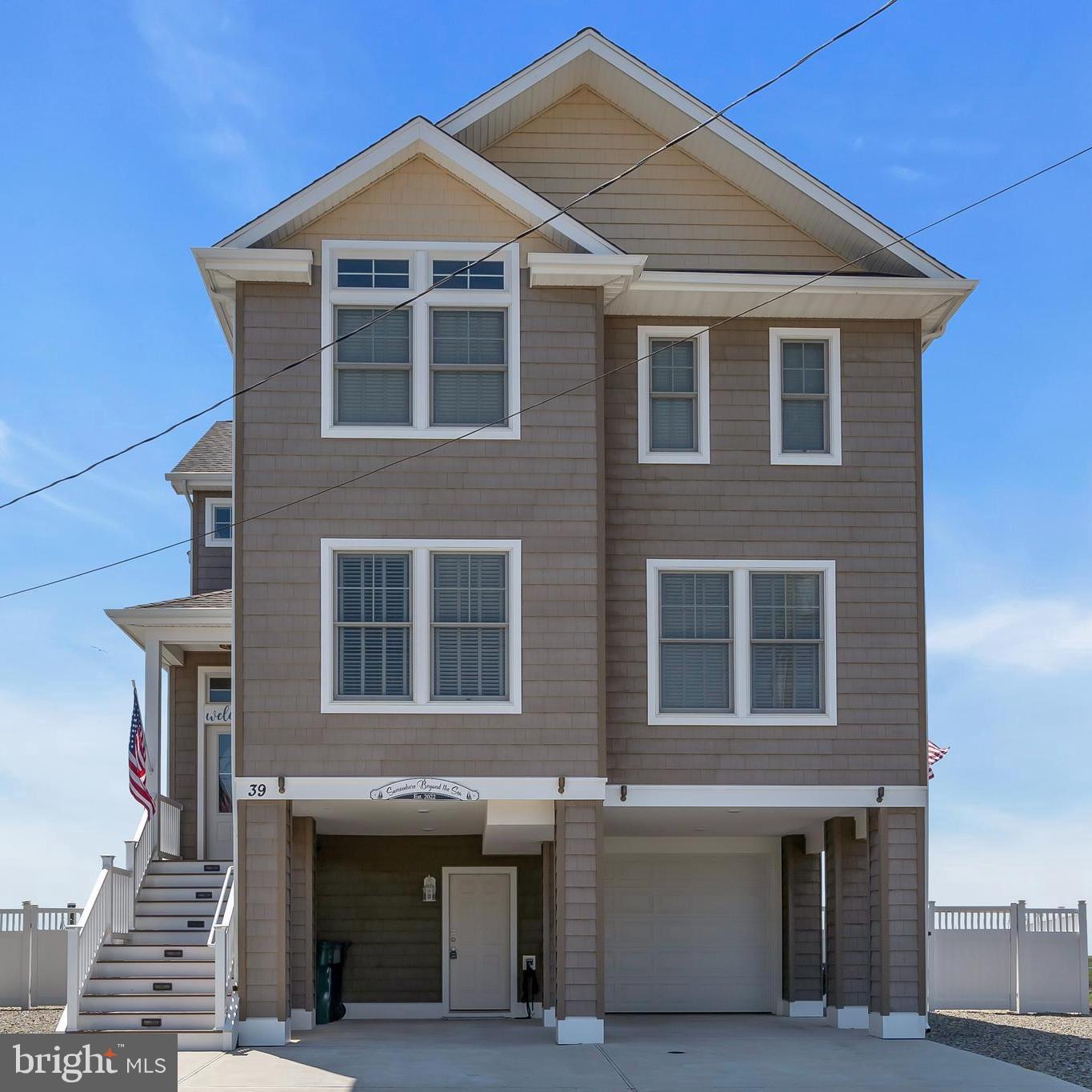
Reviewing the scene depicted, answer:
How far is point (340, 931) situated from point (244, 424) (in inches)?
298

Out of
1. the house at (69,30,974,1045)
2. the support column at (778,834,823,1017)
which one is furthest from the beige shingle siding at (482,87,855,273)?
the support column at (778,834,823,1017)

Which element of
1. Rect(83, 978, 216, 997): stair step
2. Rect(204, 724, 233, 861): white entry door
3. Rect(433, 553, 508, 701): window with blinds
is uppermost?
Rect(433, 553, 508, 701): window with blinds

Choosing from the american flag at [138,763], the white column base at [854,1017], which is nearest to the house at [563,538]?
the white column base at [854,1017]

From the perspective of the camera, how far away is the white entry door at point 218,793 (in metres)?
21.7

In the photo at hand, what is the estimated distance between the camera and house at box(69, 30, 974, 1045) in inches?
663

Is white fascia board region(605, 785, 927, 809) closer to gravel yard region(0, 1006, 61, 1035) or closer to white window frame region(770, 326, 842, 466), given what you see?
white window frame region(770, 326, 842, 466)

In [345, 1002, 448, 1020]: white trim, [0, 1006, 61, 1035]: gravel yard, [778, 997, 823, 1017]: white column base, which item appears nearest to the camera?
[0, 1006, 61, 1035]: gravel yard

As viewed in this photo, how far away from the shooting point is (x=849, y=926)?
746 inches

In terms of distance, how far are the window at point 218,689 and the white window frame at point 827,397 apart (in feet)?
27.7

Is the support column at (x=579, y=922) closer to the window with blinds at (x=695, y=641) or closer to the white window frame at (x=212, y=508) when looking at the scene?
the window with blinds at (x=695, y=641)

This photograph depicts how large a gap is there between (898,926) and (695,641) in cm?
380

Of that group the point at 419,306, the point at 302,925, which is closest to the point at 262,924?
the point at 302,925

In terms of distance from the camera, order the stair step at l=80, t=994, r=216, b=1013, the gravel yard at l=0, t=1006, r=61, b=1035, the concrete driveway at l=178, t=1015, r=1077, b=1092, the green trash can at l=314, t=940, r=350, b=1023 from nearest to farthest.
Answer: the concrete driveway at l=178, t=1015, r=1077, b=1092
the stair step at l=80, t=994, r=216, b=1013
the gravel yard at l=0, t=1006, r=61, b=1035
the green trash can at l=314, t=940, r=350, b=1023

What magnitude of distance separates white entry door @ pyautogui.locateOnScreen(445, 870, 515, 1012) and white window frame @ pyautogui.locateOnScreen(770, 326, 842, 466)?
7062 millimetres
